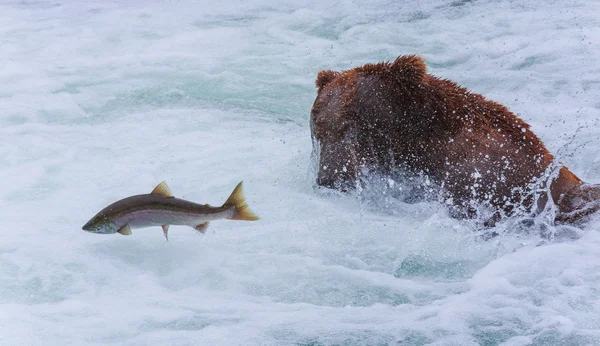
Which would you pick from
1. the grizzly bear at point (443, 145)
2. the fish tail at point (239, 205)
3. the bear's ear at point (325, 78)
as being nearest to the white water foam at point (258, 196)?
the grizzly bear at point (443, 145)

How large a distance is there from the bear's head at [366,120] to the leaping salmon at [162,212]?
0.79 metres

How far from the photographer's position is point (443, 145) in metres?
3.58

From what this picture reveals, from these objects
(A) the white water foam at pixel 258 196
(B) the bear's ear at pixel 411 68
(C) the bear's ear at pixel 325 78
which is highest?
(B) the bear's ear at pixel 411 68

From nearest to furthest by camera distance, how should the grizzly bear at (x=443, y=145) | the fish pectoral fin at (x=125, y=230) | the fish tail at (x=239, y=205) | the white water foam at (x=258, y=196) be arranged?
the white water foam at (x=258, y=196)
the fish tail at (x=239, y=205)
the fish pectoral fin at (x=125, y=230)
the grizzly bear at (x=443, y=145)

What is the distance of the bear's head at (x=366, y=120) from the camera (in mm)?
3656

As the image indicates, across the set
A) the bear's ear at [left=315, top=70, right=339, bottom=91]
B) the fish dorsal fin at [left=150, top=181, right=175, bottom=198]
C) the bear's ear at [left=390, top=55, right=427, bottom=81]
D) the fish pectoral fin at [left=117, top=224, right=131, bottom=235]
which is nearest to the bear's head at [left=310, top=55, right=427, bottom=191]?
the bear's ear at [left=390, top=55, right=427, bottom=81]

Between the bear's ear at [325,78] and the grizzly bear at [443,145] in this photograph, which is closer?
the grizzly bear at [443,145]

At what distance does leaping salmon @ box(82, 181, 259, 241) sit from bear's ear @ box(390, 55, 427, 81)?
1120 millimetres

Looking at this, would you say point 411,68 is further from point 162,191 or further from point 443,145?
point 162,191

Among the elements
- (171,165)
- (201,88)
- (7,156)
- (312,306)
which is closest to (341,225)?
(312,306)

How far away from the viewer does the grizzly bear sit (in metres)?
3.54

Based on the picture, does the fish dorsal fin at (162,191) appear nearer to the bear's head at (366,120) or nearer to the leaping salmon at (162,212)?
the leaping salmon at (162,212)

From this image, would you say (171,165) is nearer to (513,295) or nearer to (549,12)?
(513,295)

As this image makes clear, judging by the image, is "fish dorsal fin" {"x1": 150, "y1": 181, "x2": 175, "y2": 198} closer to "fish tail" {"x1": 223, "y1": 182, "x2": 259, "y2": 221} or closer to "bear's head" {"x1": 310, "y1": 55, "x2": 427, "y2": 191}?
"fish tail" {"x1": 223, "y1": 182, "x2": 259, "y2": 221}
